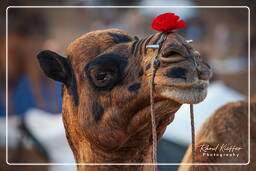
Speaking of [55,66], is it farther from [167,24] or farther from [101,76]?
[167,24]

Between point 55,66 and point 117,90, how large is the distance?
35 cm

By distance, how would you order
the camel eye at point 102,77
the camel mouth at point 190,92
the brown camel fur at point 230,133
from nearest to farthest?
the camel mouth at point 190,92, the camel eye at point 102,77, the brown camel fur at point 230,133

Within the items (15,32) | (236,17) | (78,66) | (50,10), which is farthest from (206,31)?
(78,66)

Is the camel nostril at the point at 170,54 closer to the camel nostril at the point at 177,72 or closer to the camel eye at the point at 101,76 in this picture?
the camel nostril at the point at 177,72

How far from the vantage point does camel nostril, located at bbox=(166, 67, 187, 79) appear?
4.68 feet

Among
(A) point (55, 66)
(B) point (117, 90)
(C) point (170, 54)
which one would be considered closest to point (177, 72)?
(C) point (170, 54)

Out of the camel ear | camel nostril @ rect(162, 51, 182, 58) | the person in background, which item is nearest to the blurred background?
the person in background

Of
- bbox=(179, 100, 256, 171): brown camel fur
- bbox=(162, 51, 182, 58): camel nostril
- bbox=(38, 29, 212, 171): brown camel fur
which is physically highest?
bbox=(162, 51, 182, 58): camel nostril

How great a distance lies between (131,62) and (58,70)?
380 millimetres

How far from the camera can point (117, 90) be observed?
1.71m

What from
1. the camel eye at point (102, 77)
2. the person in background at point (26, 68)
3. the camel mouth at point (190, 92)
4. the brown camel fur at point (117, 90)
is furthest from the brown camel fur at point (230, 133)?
the person in background at point (26, 68)

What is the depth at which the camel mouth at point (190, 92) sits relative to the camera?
143cm

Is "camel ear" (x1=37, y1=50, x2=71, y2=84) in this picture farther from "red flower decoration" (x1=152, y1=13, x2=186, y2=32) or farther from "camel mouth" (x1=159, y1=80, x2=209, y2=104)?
"camel mouth" (x1=159, y1=80, x2=209, y2=104)

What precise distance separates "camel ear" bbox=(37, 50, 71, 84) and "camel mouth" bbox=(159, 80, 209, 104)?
23.8 inches
